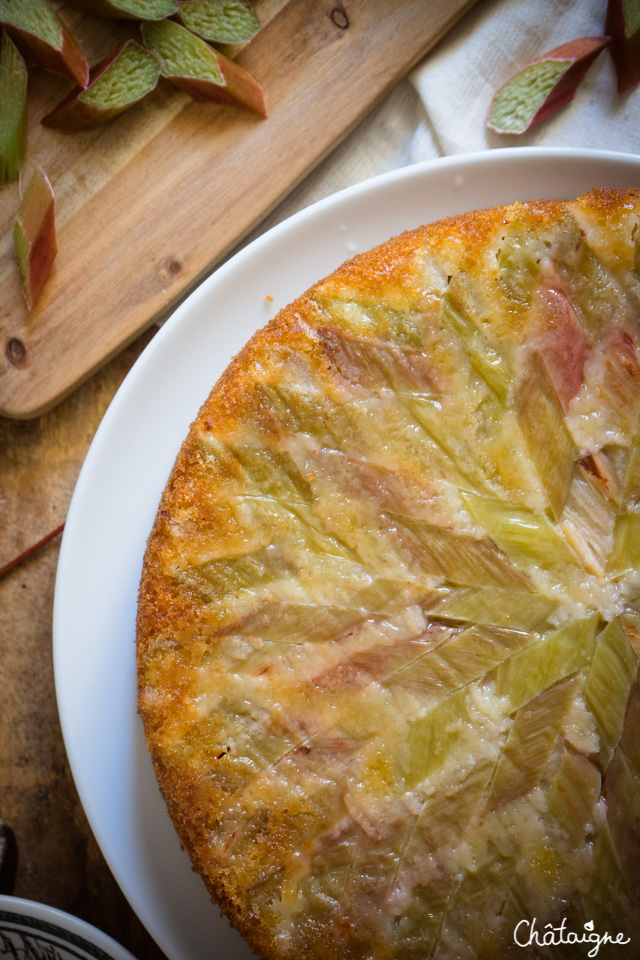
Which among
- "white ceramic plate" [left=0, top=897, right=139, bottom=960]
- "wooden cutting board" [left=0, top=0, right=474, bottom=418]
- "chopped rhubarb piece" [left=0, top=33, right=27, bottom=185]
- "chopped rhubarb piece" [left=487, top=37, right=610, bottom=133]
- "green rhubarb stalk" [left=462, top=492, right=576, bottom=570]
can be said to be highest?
"chopped rhubarb piece" [left=0, top=33, right=27, bottom=185]

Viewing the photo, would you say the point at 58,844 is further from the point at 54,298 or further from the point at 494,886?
the point at 54,298

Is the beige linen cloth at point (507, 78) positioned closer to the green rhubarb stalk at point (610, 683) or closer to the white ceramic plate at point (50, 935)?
the green rhubarb stalk at point (610, 683)

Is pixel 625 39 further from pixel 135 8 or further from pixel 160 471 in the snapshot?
pixel 160 471

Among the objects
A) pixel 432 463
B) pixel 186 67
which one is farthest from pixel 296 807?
pixel 186 67

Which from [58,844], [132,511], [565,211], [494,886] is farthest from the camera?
[58,844]

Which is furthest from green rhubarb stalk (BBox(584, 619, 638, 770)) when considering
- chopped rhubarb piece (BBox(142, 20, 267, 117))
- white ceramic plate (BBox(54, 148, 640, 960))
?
chopped rhubarb piece (BBox(142, 20, 267, 117))

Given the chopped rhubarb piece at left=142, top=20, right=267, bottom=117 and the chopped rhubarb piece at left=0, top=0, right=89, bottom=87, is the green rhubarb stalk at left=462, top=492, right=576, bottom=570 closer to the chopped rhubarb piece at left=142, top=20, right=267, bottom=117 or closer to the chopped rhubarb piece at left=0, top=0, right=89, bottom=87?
the chopped rhubarb piece at left=142, top=20, right=267, bottom=117
